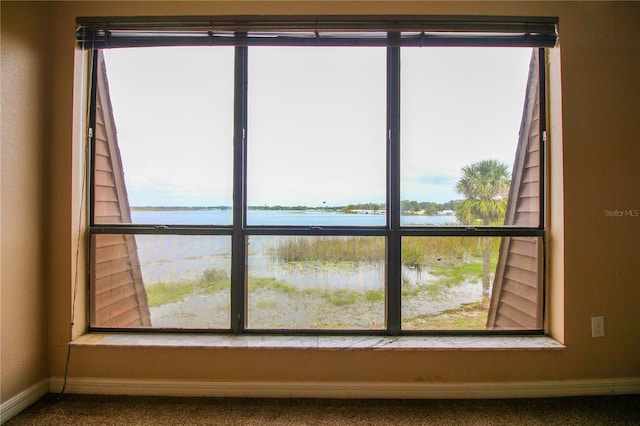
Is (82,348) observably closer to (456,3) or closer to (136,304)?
(136,304)

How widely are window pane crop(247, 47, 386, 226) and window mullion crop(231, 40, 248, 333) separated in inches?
2.0

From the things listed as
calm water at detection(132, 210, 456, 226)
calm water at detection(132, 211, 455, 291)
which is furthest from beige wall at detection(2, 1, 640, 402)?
calm water at detection(132, 210, 456, 226)

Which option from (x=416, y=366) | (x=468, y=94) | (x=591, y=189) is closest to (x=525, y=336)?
(x=416, y=366)

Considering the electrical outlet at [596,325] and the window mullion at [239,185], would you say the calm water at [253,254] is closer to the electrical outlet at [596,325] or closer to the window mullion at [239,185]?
the window mullion at [239,185]

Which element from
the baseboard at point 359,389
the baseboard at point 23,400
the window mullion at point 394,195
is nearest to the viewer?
the baseboard at point 23,400

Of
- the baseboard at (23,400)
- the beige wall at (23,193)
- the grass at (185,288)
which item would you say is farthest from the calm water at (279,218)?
the baseboard at (23,400)

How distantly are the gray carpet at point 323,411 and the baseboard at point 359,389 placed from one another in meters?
0.03

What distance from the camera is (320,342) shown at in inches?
74.0

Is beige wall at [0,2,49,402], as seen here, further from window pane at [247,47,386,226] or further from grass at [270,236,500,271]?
grass at [270,236,500,271]

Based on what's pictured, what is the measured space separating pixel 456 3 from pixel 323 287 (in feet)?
6.38

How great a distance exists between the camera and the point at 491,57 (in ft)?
6.55

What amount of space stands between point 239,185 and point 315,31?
3.49 ft

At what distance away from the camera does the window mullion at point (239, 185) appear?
1.99m

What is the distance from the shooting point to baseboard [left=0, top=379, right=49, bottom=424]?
5.25 feet
